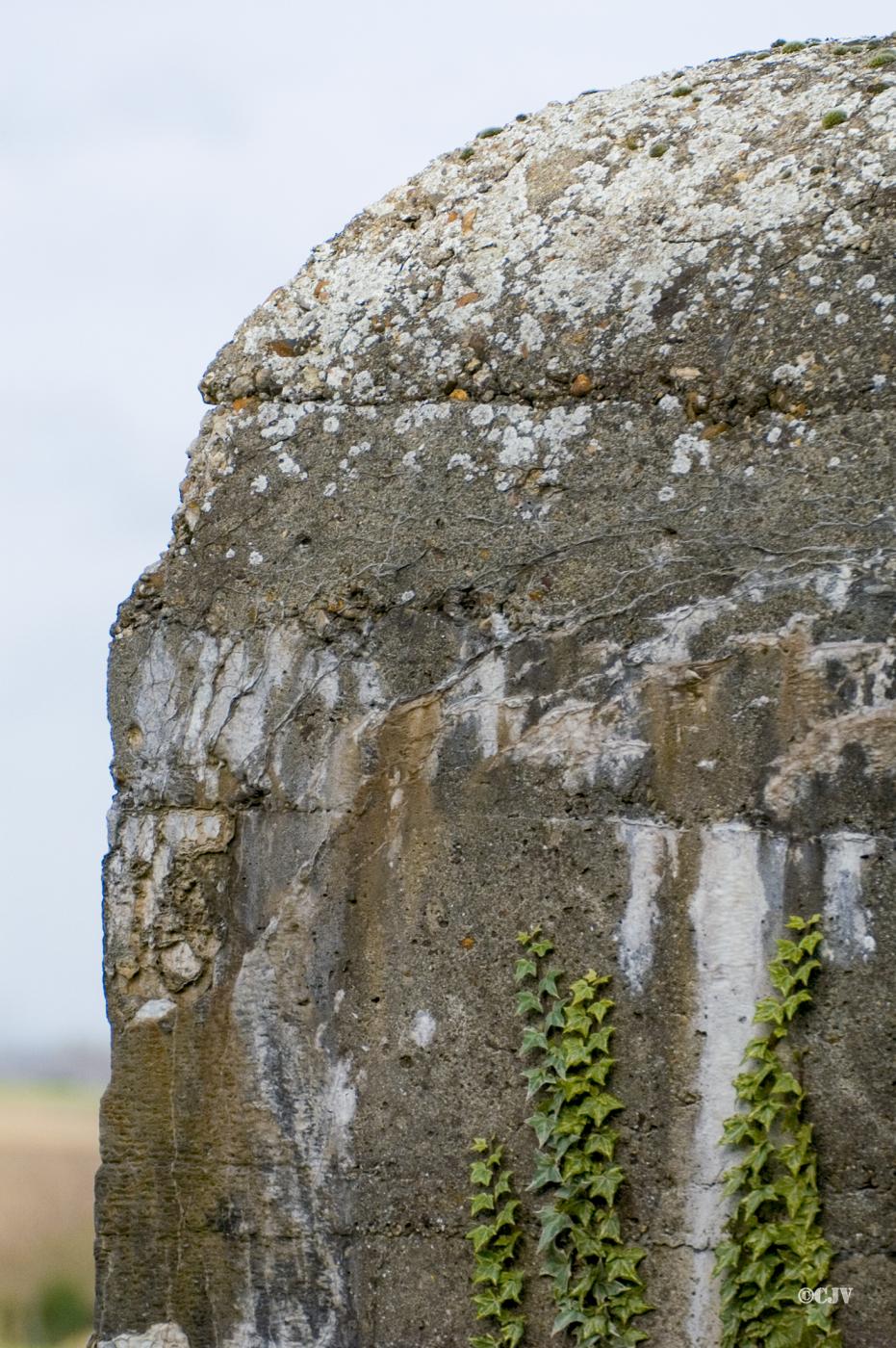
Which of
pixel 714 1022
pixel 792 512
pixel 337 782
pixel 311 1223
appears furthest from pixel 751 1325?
pixel 792 512

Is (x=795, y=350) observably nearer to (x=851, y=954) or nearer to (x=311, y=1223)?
(x=851, y=954)

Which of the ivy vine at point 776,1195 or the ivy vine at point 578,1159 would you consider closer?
the ivy vine at point 776,1195

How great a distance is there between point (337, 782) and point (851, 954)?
1.30m

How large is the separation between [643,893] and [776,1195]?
699 mm

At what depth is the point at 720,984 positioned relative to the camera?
3.02m

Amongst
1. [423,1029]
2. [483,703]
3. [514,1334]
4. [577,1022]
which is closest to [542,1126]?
[577,1022]

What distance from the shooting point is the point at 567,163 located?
3590 mm

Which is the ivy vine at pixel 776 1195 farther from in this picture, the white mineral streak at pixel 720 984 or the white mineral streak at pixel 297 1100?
the white mineral streak at pixel 297 1100

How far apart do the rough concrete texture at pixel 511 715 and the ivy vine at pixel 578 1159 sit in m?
0.05

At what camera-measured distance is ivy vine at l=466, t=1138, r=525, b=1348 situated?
307cm

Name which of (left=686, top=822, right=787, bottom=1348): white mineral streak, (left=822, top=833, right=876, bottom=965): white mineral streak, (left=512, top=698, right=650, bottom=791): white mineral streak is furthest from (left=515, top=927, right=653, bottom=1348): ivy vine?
(left=822, top=833, right=876, bottom=965): white mineral streak

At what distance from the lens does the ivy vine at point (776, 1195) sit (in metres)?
2.86

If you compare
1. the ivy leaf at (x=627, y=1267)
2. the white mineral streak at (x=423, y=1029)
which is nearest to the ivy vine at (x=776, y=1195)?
the ivy leaf at (x=627, y=1267)

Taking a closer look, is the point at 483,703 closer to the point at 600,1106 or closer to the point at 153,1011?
the point at 600,1106
